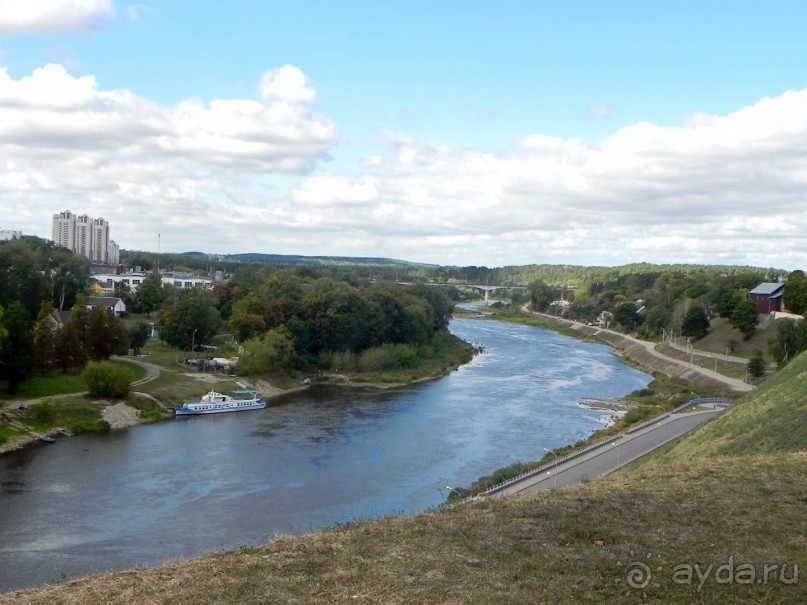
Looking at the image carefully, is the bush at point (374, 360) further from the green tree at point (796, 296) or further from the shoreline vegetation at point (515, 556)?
the shoreline vegetation at point (515, 556)

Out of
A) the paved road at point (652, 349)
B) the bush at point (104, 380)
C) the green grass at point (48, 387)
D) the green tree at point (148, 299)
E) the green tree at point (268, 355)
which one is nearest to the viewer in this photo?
the green grass at point (48, 387)

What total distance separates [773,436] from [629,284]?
8529cm

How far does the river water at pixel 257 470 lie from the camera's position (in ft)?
53.1

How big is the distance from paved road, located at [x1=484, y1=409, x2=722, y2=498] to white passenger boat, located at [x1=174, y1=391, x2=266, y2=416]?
1581cm

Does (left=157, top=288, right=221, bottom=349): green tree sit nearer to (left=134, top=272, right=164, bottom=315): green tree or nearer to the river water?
the river water

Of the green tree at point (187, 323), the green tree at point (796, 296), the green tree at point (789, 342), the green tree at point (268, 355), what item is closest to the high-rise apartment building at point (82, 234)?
the green tree at point (187, 323)

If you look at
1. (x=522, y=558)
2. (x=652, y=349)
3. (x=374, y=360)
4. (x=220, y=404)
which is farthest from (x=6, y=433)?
(x=652, y=349)

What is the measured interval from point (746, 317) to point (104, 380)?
1476 inches

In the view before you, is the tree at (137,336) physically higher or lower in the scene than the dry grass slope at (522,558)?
lower

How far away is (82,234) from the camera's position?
402 feet

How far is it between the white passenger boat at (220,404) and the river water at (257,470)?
0.78 m

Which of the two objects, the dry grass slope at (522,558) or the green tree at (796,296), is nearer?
the dry grass slope at (522,558)

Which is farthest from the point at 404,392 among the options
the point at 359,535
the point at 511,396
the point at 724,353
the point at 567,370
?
the point at 359,535

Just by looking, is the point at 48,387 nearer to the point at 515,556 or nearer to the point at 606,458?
the point at 606,458
